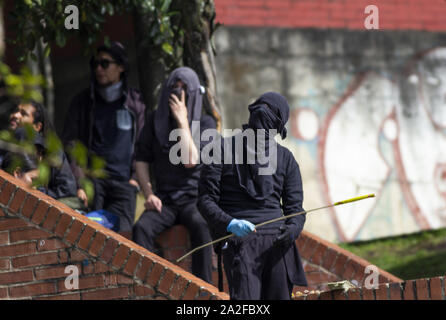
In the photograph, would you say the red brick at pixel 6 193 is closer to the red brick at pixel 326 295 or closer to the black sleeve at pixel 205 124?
the black sleeve at pixel 205 124

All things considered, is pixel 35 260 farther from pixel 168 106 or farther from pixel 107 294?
pixel 168 106

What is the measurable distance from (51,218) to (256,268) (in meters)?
1.57

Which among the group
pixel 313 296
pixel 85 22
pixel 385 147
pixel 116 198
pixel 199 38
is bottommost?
pixel 313 296

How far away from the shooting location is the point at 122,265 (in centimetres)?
583

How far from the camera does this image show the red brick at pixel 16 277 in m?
6.02

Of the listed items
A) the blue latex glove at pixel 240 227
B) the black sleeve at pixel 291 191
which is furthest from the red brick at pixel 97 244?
the black sleeve at pixel 291 191

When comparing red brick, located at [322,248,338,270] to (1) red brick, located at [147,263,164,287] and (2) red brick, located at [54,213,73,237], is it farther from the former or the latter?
(2) red brick, located at [54,213,73,237]

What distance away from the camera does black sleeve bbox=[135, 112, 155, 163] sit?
6691 millimetres

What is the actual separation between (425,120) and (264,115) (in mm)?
5744

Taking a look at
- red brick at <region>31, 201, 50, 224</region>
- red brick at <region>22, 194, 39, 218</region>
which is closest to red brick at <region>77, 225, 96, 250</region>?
red brick at <region>31, 201, 50, 224</region>

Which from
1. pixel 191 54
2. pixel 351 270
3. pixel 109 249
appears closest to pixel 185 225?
pixel 109 249

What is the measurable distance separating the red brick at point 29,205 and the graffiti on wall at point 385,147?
14.8 feet

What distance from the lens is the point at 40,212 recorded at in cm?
602
